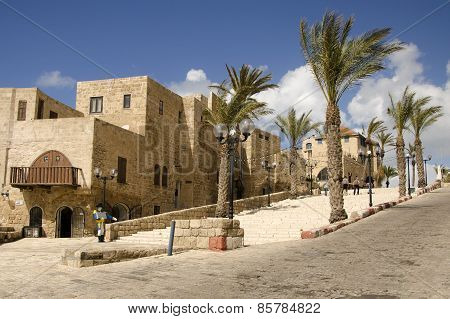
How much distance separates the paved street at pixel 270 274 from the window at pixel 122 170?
14.4 metres

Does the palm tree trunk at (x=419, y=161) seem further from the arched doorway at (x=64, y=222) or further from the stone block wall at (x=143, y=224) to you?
the arched doorway at (x=64, y=222)

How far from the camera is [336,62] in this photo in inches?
682

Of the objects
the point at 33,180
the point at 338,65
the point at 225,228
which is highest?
the point at 338,65

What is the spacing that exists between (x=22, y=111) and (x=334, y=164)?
18.2 m

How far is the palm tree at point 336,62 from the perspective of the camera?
1705 cm

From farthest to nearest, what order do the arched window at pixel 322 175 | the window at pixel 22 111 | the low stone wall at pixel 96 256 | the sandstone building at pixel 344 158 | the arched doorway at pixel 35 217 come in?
the arched window at pixel 322 175, the sandstone building at pixel 344 158, the window at pixel 22 111, the arched doorway at pixel 35 217, the low stone wall at pixel 96 256

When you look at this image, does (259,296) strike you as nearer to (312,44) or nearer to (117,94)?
(312,44)

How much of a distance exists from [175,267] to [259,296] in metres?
3.14

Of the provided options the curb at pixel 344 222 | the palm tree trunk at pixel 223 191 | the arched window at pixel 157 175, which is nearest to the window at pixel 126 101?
the arched window at pixel 157 175

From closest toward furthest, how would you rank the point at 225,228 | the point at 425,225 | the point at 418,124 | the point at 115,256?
1. the point at 115,256
2. the point at 225,228
3. the point at 425,225
4. the point at 418,124

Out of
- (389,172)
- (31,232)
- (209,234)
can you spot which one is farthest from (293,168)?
(389,172)

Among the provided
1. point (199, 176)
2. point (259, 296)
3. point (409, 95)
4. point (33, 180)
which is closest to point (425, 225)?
point (259, 296)

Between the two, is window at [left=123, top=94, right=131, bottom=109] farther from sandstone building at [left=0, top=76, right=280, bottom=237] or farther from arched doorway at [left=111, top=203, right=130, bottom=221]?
arched doorway at [left=111, top=203, right=130, bottom=221]
